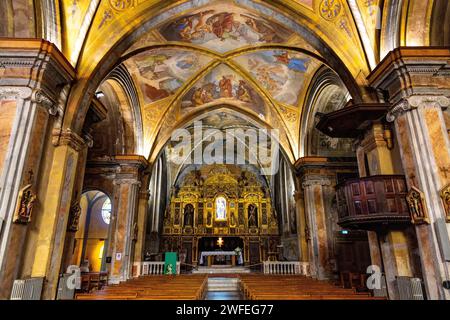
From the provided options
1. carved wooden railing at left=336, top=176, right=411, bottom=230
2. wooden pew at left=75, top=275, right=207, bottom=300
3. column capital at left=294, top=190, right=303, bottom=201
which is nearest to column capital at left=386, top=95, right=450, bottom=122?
carved wooden railing at left=336, top=176, right=411, bottom=230

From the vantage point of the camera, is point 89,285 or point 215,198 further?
point 215,198

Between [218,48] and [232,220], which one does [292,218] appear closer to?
[232,220]

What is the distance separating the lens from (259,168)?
23.0 m

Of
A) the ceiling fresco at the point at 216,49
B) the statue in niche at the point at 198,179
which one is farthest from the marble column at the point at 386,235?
the statue in niche at the point at 198,179

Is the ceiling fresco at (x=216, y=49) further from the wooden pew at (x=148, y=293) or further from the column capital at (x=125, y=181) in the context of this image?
the wooden pew at (x=148, y=293)

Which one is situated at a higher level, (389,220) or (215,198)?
(215,198)

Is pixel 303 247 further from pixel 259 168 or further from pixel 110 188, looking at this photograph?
pixel 259 168

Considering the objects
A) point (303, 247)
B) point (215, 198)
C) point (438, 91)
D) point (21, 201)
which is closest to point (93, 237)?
point (215, 198)

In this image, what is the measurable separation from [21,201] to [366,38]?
842 cm

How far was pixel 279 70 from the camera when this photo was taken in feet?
38.8

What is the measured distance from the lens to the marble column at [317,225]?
11203 millimetres

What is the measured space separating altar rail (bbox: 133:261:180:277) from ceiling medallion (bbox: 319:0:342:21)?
452 inches

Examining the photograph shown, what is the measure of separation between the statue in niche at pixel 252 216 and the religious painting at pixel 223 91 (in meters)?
9.13

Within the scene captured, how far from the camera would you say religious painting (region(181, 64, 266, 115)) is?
43.4 feet
